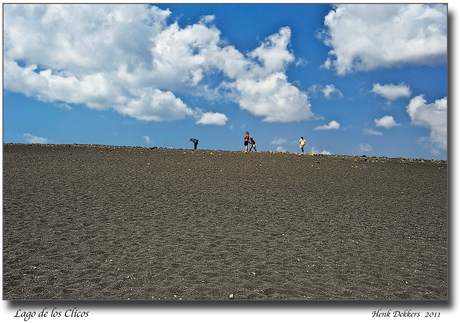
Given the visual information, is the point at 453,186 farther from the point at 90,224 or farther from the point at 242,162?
the point at 242,162

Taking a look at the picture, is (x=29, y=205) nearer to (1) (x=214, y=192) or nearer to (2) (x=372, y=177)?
(1) (x=214, y=192)

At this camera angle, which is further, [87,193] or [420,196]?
[420,196]

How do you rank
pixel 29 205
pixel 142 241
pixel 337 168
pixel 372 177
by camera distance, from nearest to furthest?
pixel 142 241 → pixel 29 205 → pixel 372 177 → pixel 337 168

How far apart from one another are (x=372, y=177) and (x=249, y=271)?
1385cm

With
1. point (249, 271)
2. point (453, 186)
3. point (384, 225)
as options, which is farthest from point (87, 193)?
point (453, 186)

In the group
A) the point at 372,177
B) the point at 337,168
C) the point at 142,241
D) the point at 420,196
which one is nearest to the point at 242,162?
the point at 337,168

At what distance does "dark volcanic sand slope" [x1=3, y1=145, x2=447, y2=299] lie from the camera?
539 cm

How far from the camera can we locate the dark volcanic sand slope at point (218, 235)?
539cm

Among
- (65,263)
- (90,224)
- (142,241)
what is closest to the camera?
(65,263)

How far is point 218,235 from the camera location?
8.10 meters

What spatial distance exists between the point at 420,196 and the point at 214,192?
899cm

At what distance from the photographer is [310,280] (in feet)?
18.4

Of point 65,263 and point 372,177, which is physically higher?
point 372,177

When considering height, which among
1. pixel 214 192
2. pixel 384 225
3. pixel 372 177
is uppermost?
pixel 372 177
